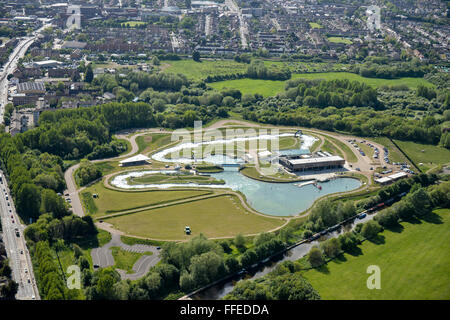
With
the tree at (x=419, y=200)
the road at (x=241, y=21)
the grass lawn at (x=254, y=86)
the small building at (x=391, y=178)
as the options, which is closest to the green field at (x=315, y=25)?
the road at (x=241, y=21)

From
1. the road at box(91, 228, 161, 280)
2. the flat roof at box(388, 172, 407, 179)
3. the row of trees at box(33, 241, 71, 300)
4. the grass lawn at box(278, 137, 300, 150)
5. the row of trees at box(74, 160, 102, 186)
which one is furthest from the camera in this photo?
the grass lawn at box(278, 137, 300, 150)

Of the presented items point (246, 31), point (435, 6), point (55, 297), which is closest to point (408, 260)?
point (55, 297)

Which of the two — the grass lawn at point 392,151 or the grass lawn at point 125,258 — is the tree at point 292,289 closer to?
the grass lawn at point 125,258

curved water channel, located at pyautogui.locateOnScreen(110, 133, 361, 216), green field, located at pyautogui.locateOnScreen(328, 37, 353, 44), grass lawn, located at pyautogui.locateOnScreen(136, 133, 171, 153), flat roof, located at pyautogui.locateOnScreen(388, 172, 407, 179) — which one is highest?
green field, located at pyautogui.locateOnScreen(328, 37, 353, 44)

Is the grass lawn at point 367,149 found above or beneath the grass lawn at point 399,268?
above

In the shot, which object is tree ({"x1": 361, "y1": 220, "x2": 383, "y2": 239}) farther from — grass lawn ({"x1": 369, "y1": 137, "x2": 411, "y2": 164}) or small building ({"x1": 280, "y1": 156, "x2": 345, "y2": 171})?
grass lawn ({"x1": 369, "y1": 137, "x2": 411, "y2": 164})

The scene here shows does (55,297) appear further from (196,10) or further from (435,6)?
(435,6)

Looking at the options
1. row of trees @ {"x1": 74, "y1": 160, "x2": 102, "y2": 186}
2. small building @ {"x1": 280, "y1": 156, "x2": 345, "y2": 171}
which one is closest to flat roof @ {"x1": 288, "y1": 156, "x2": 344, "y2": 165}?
small building @ {"x1": 280, "y1": 156, "x2": 345, "y2": 171}
